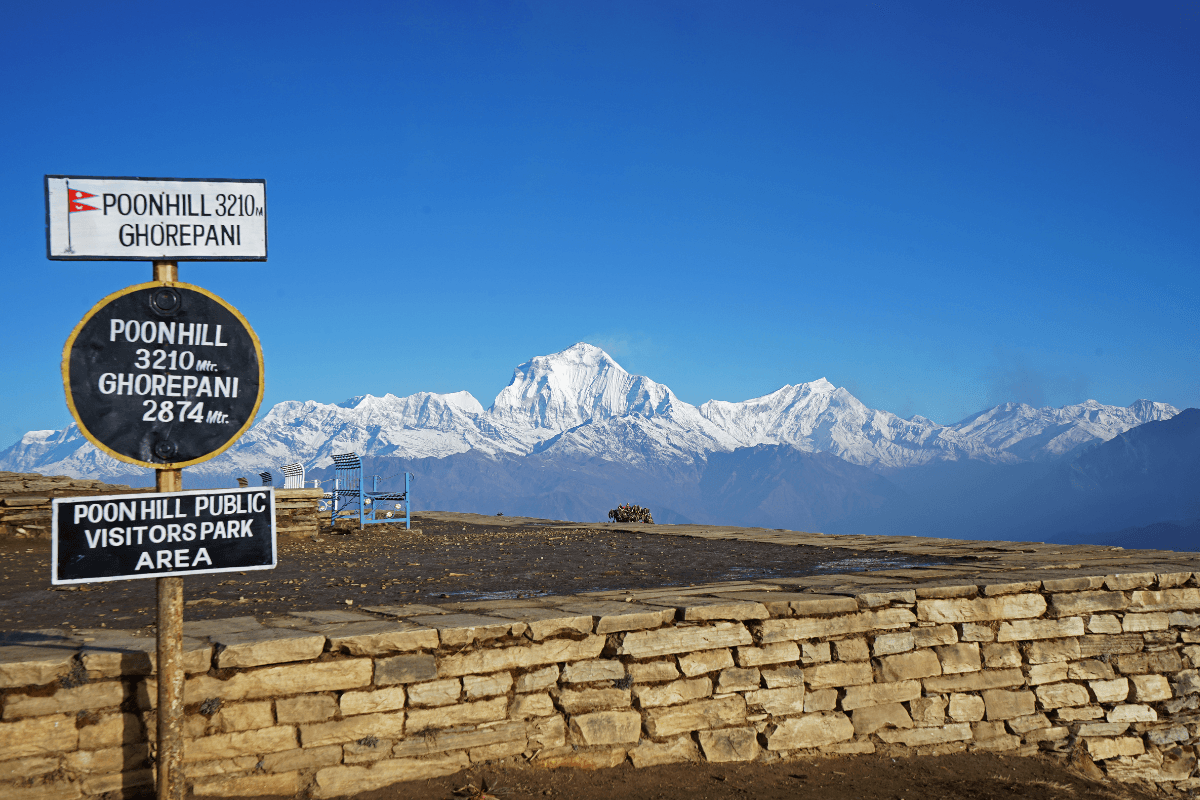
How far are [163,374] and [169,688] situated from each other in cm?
126

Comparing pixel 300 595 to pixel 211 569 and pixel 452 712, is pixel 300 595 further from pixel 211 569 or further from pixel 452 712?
pixel 211 569

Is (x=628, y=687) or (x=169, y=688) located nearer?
(x=169, y=688)

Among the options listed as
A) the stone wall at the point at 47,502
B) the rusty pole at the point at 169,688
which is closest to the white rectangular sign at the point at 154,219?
the rusty pole at the point at 169,688

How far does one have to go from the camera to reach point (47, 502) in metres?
11.0

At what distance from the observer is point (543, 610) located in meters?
4.68

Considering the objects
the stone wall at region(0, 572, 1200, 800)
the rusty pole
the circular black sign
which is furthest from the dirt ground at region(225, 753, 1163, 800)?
the circular black sign

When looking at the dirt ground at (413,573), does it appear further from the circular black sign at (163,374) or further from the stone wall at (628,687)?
the circular black sign at (163,374)

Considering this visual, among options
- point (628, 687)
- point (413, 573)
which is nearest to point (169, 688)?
point (628, 687)

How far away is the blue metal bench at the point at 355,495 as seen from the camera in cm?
1369

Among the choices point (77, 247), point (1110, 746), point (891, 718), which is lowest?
point (1110, 746)

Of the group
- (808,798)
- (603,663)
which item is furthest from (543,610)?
(808,798)

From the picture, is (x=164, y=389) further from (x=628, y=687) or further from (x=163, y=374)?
(x=628, y=687)

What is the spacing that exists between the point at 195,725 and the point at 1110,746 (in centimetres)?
585

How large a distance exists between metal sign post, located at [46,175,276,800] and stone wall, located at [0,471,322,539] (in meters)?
7.36
